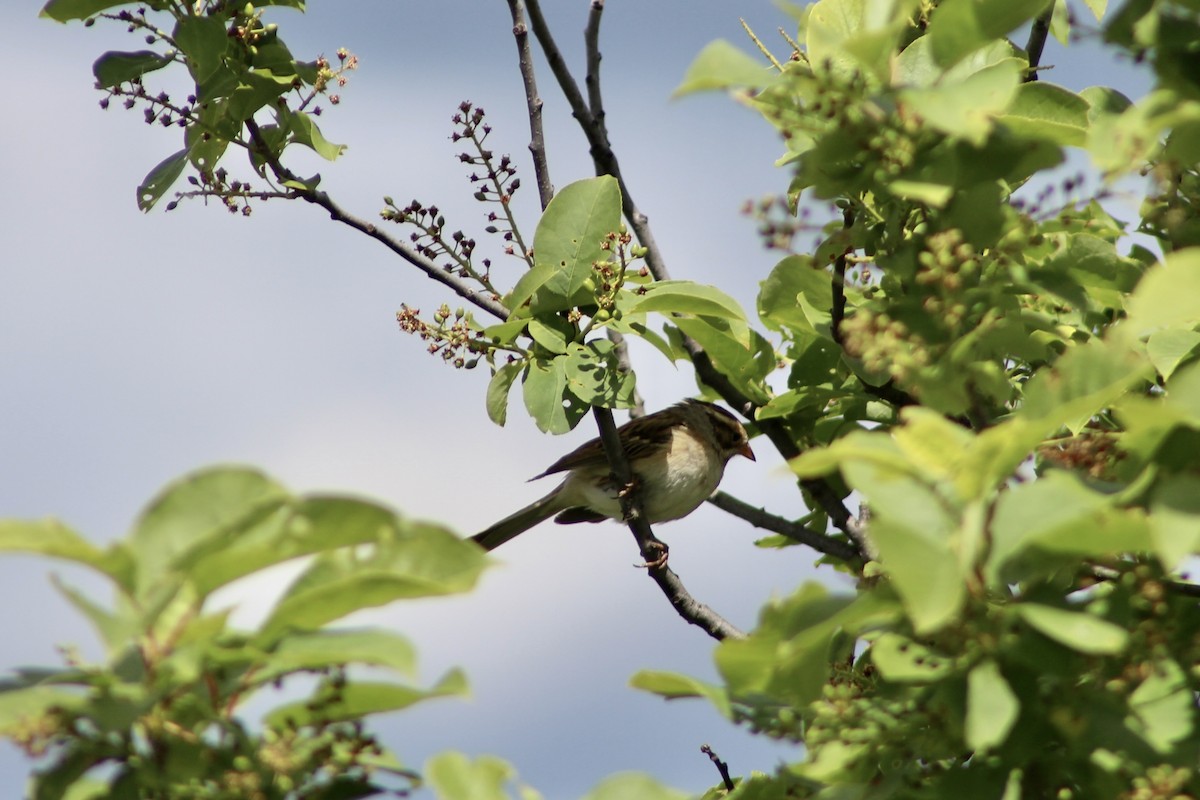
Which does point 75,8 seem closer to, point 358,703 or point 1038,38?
point 358,703

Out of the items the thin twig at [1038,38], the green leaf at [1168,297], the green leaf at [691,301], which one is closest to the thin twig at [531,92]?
the green leaf at [691,301]

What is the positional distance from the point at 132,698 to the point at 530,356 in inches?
111

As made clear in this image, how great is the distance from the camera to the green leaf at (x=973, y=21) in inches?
103

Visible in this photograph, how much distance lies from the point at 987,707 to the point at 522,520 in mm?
6770

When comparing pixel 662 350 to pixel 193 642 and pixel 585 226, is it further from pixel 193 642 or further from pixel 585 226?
pixel 193 642

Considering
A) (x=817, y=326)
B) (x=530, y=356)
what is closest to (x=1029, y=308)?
(x=817, y=326)

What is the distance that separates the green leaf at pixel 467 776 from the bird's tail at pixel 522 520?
611 centimetres

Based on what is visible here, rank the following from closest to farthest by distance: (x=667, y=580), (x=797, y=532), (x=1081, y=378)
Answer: (x=1081, y=378)
(x=797, y=532)
(x=667, y=580)

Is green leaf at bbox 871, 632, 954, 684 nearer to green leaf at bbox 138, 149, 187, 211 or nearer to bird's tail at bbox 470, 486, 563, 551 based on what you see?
green leaf at bbox 138, 149, 187, 211

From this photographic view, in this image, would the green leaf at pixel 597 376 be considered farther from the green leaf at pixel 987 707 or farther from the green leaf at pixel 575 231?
the green leaf at pixel 987 707

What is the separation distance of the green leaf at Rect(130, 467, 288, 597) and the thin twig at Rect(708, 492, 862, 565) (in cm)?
346

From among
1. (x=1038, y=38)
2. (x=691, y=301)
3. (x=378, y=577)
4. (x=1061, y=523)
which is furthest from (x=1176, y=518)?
(x=1038, y=38)

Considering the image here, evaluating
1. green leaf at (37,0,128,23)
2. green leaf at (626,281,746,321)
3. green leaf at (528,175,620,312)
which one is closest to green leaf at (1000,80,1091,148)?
green leaf at (626,281,746,321)

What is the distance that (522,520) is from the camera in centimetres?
873
